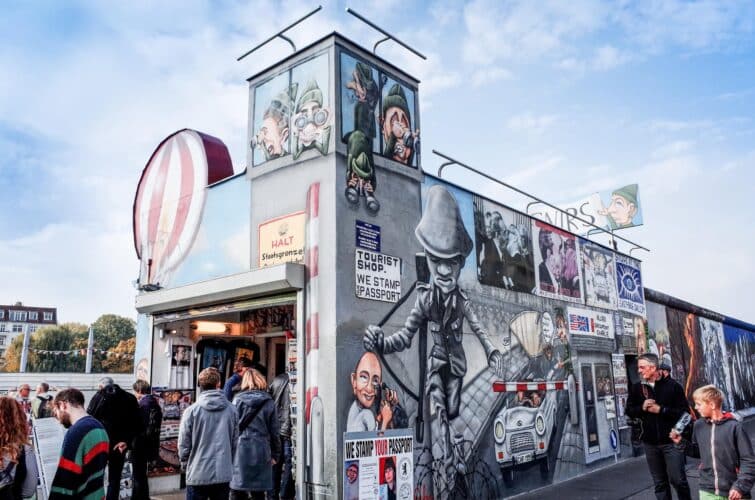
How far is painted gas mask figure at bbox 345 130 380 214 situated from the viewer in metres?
6.99

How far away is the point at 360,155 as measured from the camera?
7.17m

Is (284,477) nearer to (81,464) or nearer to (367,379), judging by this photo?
(367,379)

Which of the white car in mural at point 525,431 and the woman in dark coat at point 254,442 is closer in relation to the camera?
the woman in dark coat at point 254,442

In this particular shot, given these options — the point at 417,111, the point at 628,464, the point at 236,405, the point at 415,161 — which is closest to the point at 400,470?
the point at 236,405

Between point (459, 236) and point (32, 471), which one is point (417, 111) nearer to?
point (459, 236)

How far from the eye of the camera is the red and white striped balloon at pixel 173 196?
29.8 ft

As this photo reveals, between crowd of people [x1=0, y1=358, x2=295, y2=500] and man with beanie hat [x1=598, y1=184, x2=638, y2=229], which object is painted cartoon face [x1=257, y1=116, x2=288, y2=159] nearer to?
crowd of people [x1=0, y1=358, x2=295, y2=500]

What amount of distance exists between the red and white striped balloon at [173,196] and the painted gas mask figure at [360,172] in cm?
297

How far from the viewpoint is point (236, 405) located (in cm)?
593

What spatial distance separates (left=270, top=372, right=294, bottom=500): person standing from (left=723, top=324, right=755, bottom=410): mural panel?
19.2m

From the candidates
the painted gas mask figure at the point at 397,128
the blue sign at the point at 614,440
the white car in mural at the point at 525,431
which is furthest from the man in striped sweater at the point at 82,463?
the blue sign at the point at 614,440

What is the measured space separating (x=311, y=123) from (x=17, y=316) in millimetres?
109976

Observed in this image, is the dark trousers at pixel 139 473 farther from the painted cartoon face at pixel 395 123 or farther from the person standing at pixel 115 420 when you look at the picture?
the painted cartoon face at pixel 395 123

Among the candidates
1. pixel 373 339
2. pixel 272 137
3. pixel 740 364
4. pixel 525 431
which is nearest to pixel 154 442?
pixel 373 339
